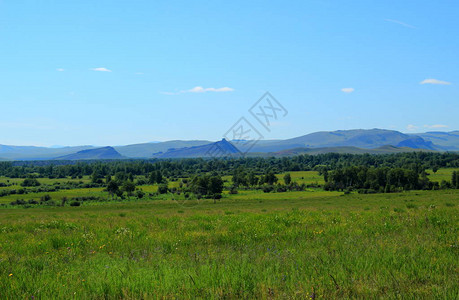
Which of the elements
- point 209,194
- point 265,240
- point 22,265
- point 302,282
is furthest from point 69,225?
point 209,194

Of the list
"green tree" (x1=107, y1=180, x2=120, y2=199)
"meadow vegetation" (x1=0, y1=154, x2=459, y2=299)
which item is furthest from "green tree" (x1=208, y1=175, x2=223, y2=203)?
"meadow vegetation" (x1=0, y1=154, x2=459, y2=299)

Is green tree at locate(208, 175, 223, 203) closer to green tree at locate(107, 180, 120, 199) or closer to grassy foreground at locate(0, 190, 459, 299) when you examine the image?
green tree at locate(107, 180, 120, 199)

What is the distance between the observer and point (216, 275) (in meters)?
6.48

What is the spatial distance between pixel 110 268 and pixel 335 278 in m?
4.70

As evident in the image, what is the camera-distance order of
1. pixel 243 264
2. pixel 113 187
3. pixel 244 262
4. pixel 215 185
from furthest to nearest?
pixel 113 187 < pixel 215 185 < pixel 244 262 < pixel 243 264

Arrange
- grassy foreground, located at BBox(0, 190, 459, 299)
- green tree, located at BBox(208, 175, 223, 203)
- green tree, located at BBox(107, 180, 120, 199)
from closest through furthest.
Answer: grassy foreground, located at BBox(0, 190, 459, 299)
green tree, located at BBox(208, 175, 223, 203)
green tree, located at BBox(107, 180, 120, 199)

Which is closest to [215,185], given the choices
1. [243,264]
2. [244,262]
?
[244,262]

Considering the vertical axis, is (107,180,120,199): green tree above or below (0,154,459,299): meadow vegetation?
below

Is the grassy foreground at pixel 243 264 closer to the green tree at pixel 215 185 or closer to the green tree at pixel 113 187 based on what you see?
the green tree at pixel 215 185

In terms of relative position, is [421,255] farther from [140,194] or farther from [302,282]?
[140,194]

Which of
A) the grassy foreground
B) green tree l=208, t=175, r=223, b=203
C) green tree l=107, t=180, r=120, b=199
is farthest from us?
green tree l=107, t=180, r=120, b=199

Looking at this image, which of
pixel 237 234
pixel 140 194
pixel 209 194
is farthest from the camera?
pixel 140 194

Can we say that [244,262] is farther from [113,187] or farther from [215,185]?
[113,187]

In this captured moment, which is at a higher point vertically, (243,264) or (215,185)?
(243,264)
